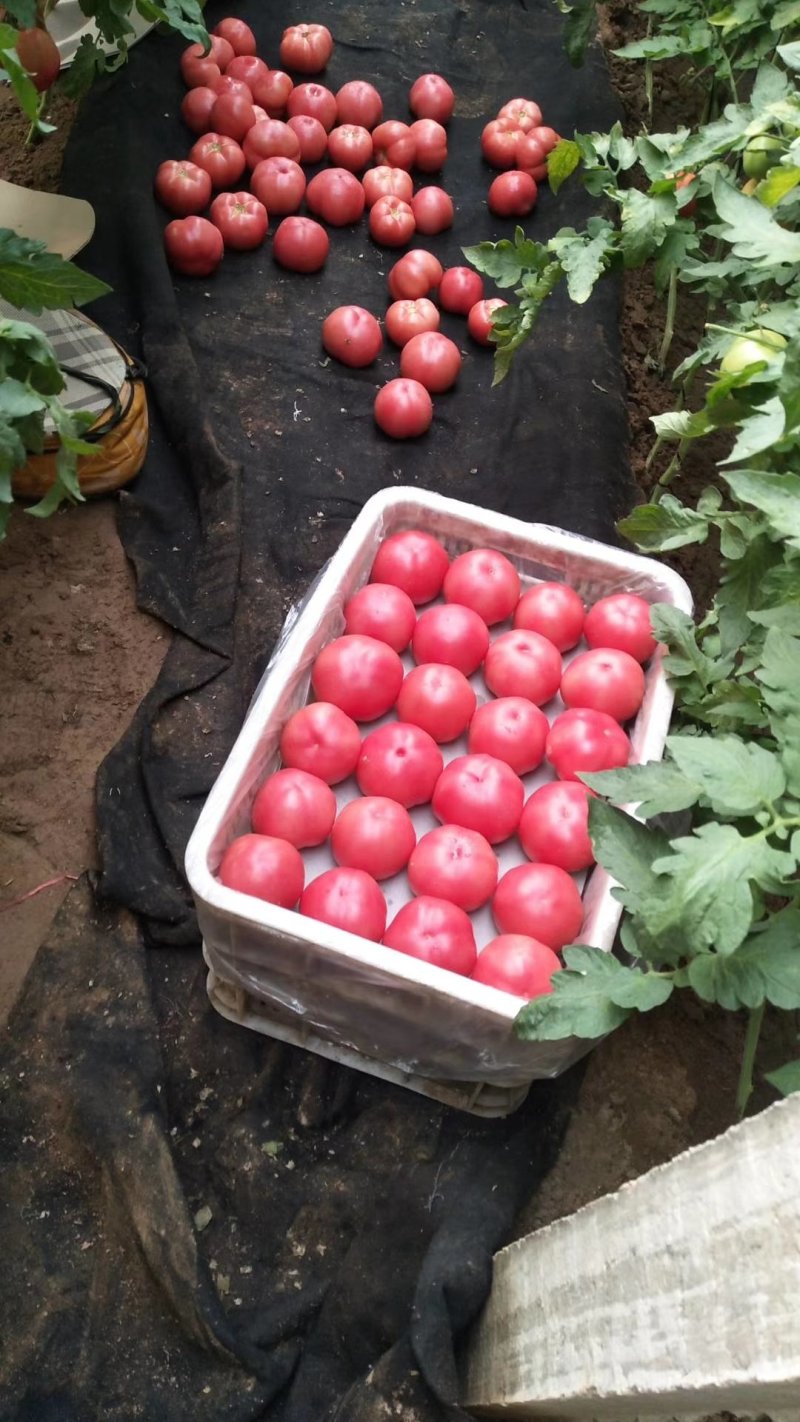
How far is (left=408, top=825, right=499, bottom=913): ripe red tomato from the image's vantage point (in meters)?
1.61

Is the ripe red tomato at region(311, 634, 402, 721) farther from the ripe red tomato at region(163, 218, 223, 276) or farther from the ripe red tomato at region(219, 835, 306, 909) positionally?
the ripe red tomato at region(163, 218, 223, 276)

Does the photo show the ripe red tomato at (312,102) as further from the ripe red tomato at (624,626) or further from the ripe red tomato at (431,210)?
the ripe red tomato at (624,626)

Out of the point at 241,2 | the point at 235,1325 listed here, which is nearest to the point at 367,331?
the point at 241,2

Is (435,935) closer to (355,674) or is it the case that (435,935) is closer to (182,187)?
(355,674)

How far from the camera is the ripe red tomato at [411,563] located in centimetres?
191

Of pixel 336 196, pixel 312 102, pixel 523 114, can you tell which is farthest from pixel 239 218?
pixel 523 114

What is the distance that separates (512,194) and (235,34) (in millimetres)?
936

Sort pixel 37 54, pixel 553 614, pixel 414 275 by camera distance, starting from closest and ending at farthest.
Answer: pixel 553 614, pixel 37 54, pixel 414 275

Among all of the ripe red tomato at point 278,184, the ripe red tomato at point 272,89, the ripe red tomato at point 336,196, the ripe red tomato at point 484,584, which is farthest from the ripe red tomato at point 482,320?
the ripe red tomato at point 484,584

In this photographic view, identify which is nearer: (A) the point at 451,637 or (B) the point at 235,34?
(A) the point at 451,637

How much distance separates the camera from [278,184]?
2883mm

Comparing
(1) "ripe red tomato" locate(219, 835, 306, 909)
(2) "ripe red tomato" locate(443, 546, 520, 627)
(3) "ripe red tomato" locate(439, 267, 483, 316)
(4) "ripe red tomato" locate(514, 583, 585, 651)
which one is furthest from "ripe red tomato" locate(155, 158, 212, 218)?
(1) "ripe red tomato" locate(219, 835, 306, 909)

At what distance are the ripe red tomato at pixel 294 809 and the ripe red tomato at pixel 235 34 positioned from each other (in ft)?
8.17

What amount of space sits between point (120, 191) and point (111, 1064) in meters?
2.09
